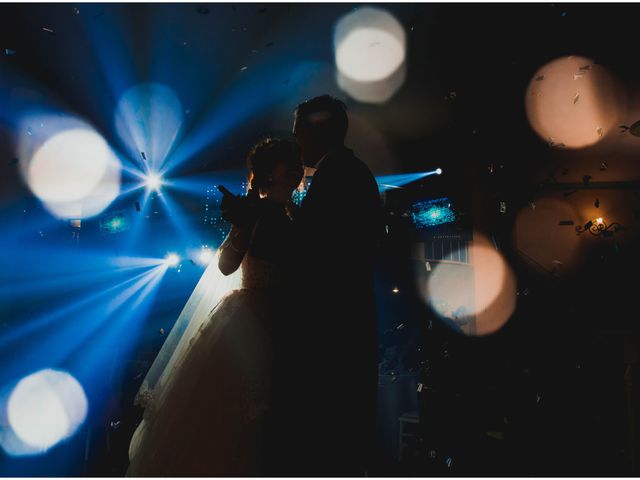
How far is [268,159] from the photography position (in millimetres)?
2400

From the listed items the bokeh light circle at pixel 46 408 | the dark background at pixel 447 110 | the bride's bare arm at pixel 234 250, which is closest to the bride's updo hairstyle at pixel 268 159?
the bride's bare arm at pixel 234 250

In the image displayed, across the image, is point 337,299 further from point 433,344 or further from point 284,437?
point 433,344

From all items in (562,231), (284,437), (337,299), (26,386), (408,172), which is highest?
(408,172)

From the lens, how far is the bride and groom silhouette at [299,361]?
1578mm

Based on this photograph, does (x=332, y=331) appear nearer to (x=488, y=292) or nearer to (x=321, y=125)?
(x=321, y=125)

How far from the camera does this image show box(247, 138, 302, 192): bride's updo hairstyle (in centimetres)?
238

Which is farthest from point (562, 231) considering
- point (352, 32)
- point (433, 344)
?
point (352, 32)

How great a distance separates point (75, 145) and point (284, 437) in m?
6.24

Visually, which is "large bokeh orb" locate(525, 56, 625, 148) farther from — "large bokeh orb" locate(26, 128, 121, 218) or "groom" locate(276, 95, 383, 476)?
"large bokeh orb" locate(26, 128, 121, 218)

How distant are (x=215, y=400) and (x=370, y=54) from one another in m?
3.49

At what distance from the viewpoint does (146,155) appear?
675cm

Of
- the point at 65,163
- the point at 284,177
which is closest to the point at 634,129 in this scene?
the point at 284,177

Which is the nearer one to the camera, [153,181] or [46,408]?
[46,408]

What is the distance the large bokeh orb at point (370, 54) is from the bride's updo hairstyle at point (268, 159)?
1.69 meters
